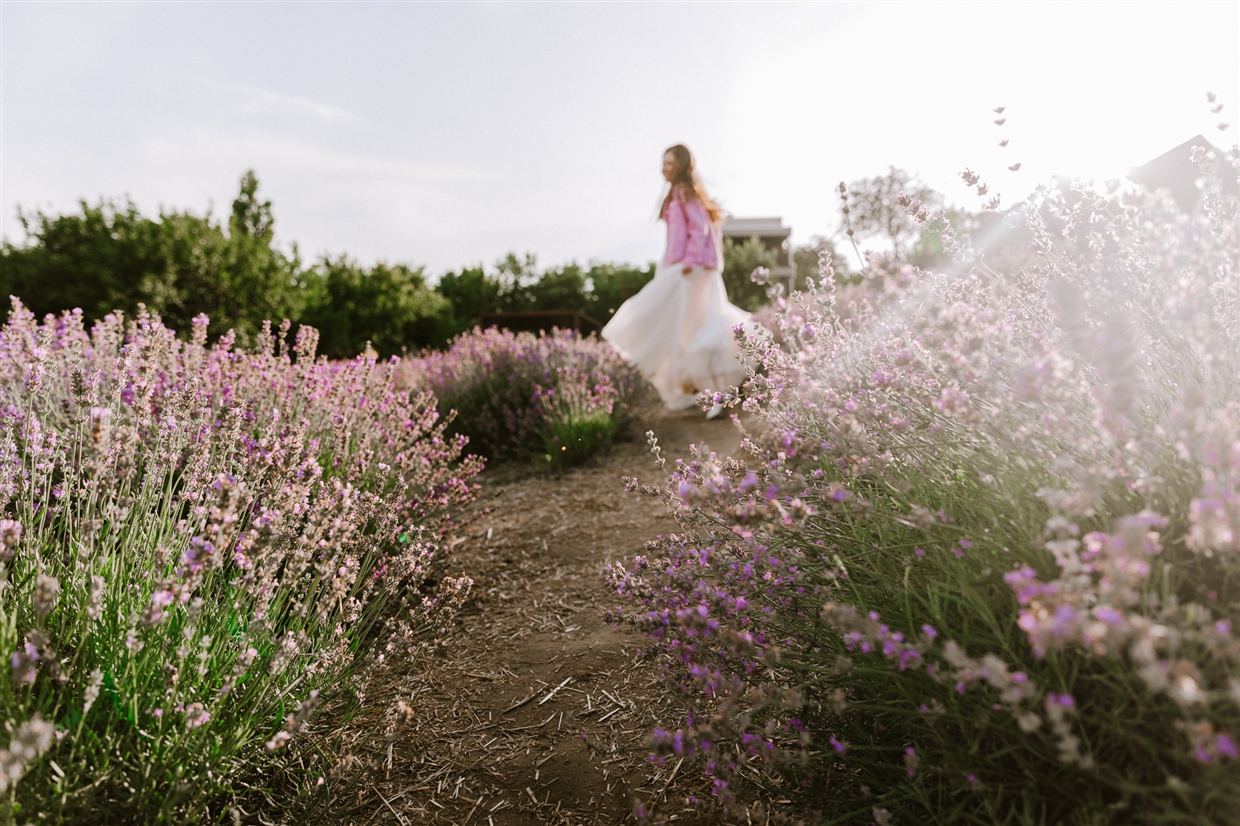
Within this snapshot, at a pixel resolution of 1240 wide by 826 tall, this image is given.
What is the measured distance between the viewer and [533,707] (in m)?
2.37

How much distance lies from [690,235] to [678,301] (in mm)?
783

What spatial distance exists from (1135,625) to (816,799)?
0.92m

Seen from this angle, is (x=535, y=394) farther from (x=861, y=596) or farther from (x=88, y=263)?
(x=88, y=263)

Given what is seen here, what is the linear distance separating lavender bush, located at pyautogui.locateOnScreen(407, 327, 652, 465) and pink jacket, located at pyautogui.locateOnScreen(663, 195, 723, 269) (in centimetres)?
144

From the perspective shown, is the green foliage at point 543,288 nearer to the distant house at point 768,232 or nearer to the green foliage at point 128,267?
the green foliage at point 128,267

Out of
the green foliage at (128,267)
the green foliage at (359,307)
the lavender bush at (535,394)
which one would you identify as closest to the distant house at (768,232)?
the green foliage at (359,307)

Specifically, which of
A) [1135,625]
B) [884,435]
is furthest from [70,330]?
[1135,625]

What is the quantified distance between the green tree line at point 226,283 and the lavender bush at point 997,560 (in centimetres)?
614

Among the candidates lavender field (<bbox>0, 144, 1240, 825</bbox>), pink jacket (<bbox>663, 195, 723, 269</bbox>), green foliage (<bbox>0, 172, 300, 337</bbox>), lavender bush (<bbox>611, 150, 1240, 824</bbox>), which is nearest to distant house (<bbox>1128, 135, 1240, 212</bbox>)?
lavender field (<bbox>0, 144, 1240, 825</bbox>)

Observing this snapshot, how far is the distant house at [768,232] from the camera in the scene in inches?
1265

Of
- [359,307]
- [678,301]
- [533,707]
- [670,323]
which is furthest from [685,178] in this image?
[359,307]

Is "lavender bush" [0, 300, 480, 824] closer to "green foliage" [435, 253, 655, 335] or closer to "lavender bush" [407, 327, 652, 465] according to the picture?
"lavender bush" [407, 327, 652, 465]

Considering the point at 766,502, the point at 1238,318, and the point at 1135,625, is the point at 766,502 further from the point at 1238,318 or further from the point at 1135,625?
the point at 1238,318

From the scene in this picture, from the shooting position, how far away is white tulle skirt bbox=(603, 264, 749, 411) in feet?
24.9
